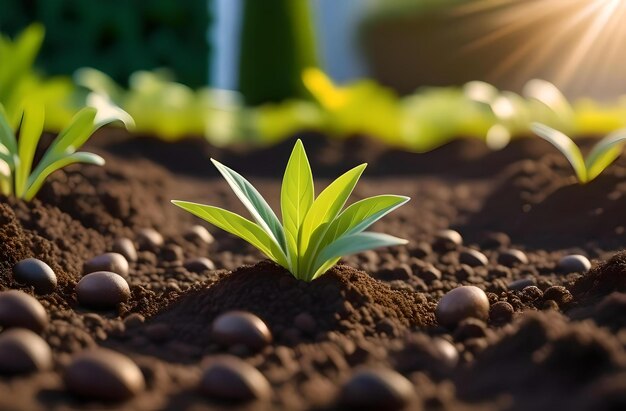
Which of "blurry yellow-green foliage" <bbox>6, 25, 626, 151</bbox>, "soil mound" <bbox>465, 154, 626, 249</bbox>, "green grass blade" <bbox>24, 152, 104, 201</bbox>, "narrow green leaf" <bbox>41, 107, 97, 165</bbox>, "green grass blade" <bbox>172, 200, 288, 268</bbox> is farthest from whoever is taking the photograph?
"blurry yellow-green foliage" <bbox>6, 25, 626, 151</bbox>

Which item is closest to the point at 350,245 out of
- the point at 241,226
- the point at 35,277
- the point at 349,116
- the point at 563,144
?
the point at 241,226

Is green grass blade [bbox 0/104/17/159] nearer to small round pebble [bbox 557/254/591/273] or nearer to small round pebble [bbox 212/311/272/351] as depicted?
small round pebble [bbox 212/311/272/351]

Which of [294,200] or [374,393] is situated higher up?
[294,200]

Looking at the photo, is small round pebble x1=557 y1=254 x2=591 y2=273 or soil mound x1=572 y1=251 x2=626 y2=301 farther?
small round pebble x1=557 y1=254 x2=591 y2=273

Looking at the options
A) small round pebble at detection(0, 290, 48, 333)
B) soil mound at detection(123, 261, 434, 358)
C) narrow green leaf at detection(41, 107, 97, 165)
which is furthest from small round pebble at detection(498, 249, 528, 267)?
small round pebble at detection(0, 290, 48, 333)

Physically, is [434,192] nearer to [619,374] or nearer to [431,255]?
[431,255]

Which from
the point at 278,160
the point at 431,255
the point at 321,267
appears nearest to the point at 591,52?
the point at 278,160

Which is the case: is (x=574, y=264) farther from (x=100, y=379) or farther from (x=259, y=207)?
(x=100, y=379)
